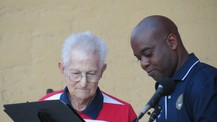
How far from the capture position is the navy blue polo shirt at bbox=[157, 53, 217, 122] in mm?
3350

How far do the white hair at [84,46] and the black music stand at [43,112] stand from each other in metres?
0.72

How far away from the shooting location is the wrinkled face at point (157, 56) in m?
3.69

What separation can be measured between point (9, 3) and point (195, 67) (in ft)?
10.5

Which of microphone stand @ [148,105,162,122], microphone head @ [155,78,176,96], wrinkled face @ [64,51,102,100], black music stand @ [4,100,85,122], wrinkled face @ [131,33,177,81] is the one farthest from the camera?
wrinkled face @ [64,51,102,100]

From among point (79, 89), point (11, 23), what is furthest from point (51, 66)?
point (79, 89)

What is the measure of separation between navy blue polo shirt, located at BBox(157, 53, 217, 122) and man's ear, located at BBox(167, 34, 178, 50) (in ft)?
0.39

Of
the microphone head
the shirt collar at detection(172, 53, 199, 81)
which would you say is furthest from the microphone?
the shirt collar at detection(172, 53, 199, 81)

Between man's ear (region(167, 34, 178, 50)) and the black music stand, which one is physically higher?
man's ear (region(167, 34, 178, 50))

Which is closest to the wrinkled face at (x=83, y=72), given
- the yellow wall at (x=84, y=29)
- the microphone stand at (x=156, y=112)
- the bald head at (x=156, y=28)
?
the bald head at (x=156, y=28)

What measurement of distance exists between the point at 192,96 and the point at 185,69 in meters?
0.26

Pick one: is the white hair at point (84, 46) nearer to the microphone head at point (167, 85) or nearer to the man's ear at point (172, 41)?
the man's ear at point (172, 41)

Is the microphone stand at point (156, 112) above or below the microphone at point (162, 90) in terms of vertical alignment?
below

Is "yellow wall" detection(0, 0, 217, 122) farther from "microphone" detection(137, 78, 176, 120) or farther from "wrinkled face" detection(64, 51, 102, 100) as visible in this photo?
"microphone" detection(137, 78, 176, 120)

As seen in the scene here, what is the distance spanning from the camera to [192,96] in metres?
3.45
